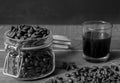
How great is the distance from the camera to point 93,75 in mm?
726

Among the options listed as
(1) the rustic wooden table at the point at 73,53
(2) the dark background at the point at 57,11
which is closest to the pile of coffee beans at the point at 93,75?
(1) the rustic wooden table at the point at 73,53

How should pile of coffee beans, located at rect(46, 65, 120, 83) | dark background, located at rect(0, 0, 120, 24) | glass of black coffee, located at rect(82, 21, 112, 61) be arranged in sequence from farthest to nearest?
dark background, located at rect(0, 0, 120, 24), glass of black coffee, located at rect(82, 21, 112, 61), pile of coffee beans, located at rect(46, 65, 120, 83)

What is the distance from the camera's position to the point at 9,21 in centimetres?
210

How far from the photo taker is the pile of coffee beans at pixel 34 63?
704 mm

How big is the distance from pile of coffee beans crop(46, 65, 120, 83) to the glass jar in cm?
5

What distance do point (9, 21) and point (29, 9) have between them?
20cm

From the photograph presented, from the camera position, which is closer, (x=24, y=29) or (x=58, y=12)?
(x=24, y=29)

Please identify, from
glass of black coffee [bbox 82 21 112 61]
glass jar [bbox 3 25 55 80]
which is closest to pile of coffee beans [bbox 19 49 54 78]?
glass jar [bbox 3 25 55 80]

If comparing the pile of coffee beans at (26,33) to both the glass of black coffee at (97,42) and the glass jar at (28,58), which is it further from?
the glass of black coffee at (97,42)

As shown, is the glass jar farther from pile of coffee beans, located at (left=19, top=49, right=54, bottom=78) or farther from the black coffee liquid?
the black coffee liquid

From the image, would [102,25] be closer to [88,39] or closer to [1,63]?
[88,39]

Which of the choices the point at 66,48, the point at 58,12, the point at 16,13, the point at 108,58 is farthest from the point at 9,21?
the point at 108,58

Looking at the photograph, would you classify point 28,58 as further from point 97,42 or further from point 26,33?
point 97,42

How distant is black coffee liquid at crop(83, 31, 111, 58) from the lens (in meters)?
0.83
